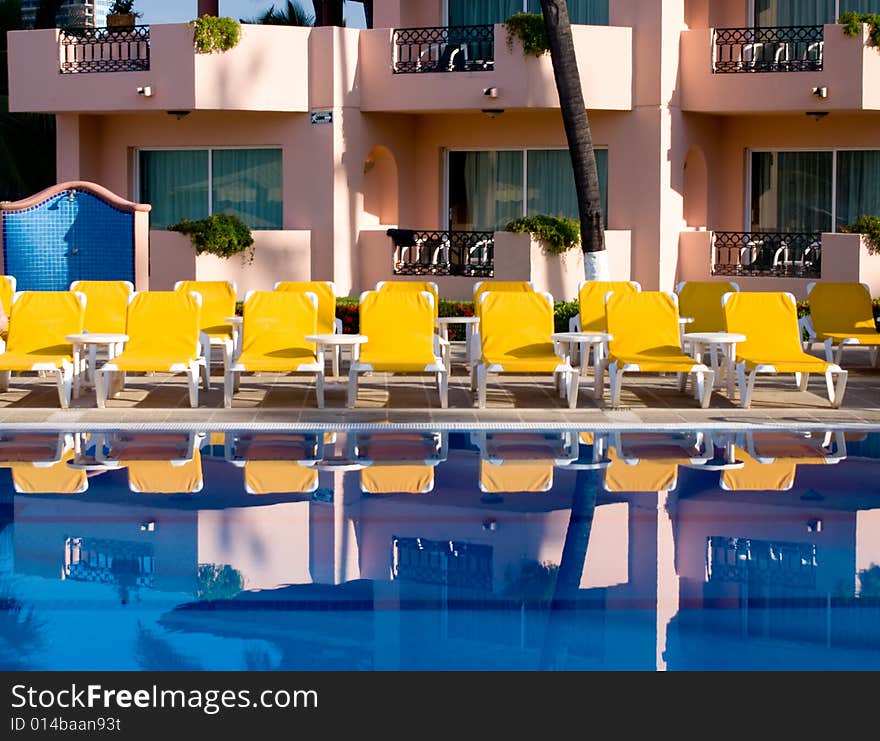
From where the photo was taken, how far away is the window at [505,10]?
27344 mm

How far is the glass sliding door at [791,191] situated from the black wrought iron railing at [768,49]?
207cm

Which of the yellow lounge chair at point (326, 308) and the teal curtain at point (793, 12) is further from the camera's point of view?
the teal curtain at point (793, 12)

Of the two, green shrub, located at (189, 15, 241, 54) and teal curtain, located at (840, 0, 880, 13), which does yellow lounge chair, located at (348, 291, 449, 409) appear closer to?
green shrub, located at (189, 15, 241, 54)

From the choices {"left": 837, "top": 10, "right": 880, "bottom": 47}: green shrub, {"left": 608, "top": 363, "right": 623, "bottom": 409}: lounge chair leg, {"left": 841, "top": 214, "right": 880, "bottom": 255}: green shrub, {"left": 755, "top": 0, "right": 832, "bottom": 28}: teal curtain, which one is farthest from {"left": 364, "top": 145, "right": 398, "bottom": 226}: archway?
{"left": 608, "top": 363, "right": 623, "bottom": 409}: lounge chair leg

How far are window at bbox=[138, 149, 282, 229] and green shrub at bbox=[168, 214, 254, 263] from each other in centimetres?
188

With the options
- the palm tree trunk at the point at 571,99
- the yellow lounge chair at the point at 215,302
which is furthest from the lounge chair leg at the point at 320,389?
the palm tree trunk at the point at 571,99

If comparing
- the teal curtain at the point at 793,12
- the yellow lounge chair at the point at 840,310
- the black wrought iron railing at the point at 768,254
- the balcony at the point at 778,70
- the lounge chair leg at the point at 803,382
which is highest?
the teal curtain at the point at 793,12

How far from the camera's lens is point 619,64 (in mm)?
26406

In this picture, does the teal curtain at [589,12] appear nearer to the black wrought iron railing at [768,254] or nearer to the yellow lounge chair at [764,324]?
the black wrought iron railing at [768,254]

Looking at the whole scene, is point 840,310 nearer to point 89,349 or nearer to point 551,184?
point 89,349

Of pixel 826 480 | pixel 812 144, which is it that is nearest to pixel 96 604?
pixel 826 480

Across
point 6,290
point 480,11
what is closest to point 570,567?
point 6,290

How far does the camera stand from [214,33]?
2645cm
